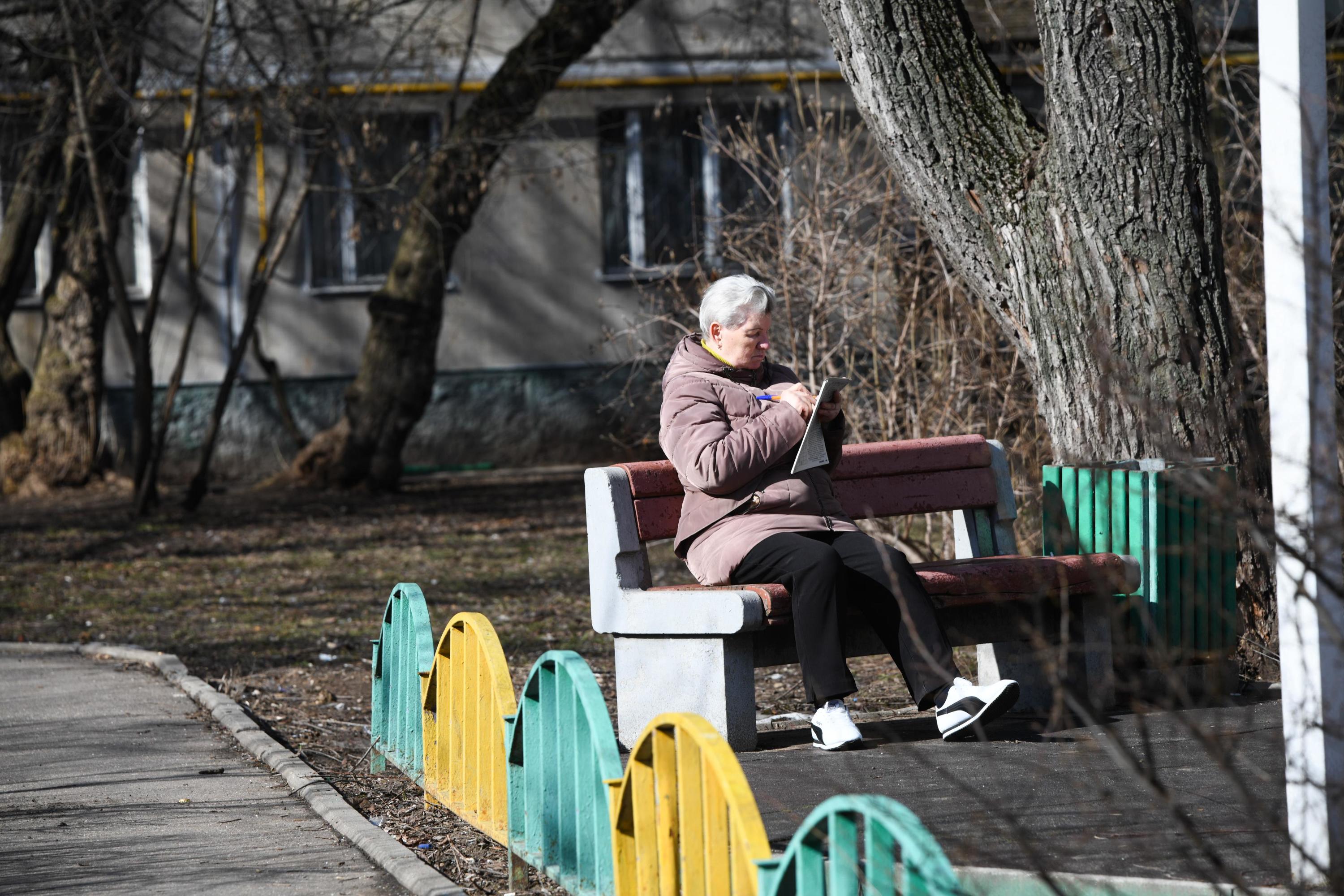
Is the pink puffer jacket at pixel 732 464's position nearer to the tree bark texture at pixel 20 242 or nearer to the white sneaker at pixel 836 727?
the white sneaker at pixel 836 727

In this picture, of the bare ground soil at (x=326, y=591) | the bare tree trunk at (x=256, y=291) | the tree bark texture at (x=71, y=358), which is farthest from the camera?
the tree bark texture at (x=71, y=358)

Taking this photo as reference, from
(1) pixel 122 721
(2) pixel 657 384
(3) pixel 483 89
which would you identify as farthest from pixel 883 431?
(3) pixel 483 89

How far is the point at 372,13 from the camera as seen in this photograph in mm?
12398

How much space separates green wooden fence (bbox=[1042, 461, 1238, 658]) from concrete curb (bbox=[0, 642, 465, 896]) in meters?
2.44

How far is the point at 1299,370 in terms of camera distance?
2947mm

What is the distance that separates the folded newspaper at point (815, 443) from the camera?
16.0 ft

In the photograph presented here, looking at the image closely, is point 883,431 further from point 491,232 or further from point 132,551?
point 491,232

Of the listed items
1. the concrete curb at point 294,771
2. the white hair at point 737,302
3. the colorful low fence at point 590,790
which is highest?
the white hair at point 737,302

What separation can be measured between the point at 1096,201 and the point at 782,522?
1731mm

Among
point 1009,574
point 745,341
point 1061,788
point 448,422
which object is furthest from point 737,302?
point 448,422

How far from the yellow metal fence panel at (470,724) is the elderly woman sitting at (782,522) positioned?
3.28 feet

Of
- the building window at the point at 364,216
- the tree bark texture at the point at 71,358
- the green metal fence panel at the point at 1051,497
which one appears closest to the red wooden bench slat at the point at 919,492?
the green metal fence panel at the point at 1051,497

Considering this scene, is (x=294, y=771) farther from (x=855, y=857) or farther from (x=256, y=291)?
(x=256, y=291)

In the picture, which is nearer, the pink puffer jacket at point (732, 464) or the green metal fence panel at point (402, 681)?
the green metal fence panel at point (402, 681)
